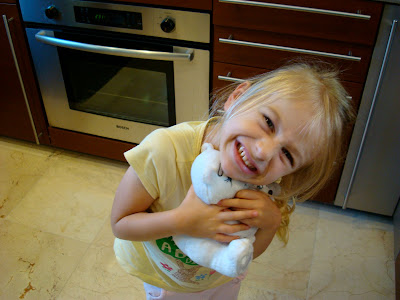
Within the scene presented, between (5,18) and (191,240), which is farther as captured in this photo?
(5,18)

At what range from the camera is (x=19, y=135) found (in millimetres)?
1908

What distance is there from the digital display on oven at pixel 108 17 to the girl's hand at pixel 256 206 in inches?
35.6

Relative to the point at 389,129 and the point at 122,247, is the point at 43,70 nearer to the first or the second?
the point at 122,247

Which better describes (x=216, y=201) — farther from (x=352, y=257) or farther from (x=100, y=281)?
(x=352, y=257)

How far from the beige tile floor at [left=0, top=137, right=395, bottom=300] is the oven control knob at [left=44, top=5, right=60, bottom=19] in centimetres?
66

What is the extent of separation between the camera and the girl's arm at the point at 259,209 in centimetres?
69

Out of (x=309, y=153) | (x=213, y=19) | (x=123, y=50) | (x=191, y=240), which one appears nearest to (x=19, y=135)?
(x=123, y=50)

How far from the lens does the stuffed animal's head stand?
644 mm

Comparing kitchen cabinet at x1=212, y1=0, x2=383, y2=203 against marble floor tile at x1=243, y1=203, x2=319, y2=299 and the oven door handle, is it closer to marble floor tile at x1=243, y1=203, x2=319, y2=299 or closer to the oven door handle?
the oven door handle

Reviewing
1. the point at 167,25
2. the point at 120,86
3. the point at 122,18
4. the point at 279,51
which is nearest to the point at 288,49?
the point at 279,51

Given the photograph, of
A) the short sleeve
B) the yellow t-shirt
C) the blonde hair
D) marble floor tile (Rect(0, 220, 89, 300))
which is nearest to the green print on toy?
the yellow t-shirt

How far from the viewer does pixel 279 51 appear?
133cm

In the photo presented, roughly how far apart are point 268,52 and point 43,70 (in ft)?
2.89

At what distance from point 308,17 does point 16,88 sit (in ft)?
3.88
